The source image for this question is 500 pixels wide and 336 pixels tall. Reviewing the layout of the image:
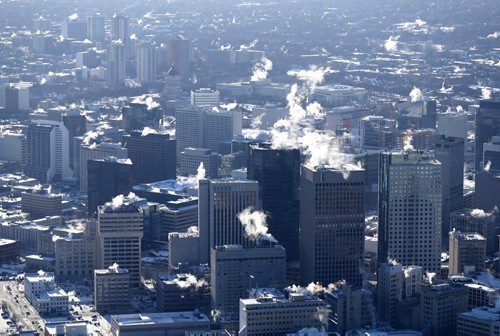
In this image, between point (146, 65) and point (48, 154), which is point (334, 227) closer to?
point (48, 154)

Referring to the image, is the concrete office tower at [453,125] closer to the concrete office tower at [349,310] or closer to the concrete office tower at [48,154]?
the concrete office tower at [48,154]

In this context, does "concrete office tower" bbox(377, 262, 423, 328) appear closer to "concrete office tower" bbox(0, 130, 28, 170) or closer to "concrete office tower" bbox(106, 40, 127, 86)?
"concrete office tower" bbox(0, 130, 28, 170)

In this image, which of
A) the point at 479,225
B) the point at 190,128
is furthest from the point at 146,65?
the point at 479,225

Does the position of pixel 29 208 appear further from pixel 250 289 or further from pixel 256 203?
pixel 250 289

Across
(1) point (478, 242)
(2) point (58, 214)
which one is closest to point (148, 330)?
(1) point (478, 242)

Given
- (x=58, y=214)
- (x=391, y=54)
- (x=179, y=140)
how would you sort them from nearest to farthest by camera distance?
(x=58, y=214)
(x=179, y=140)
(x=391, y=54)

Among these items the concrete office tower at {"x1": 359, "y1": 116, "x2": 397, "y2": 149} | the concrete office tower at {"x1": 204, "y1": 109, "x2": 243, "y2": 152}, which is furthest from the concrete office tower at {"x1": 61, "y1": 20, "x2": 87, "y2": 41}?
the concrete office tower at {"x1": 359, "y1": 116, "x2": 397, "y2": 149}
